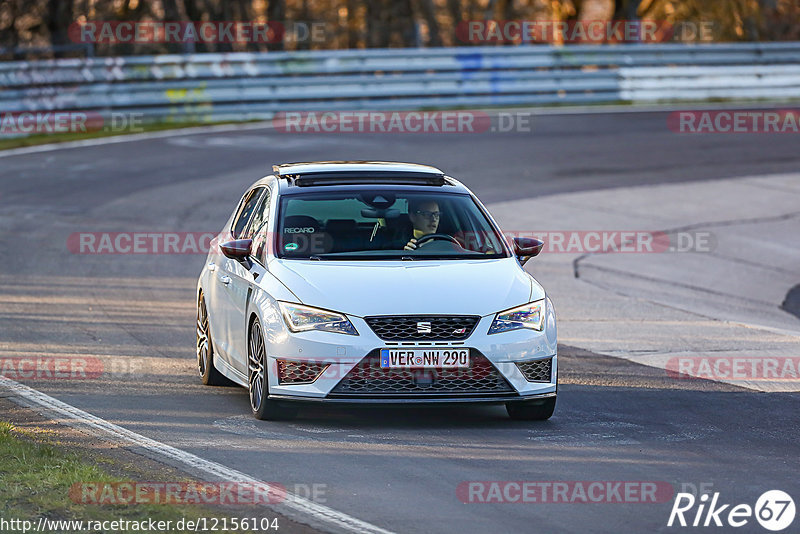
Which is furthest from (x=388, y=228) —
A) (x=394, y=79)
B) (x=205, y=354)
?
(x=394, y=79)

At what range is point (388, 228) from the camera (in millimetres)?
9258

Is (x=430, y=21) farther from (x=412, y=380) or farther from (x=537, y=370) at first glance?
(x=412, y=380)

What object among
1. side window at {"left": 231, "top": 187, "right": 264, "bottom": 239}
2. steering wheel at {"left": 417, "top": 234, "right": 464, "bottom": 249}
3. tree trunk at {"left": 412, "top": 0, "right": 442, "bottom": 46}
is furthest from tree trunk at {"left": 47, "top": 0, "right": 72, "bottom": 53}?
steering wheel at {"left": 417, "top": 234, "right": 464, "bottom": 249}

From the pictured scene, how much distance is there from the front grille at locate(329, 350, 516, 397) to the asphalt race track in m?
0.27

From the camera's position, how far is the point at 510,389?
328 inches

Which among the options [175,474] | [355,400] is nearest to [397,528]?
[175,474]

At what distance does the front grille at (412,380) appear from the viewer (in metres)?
8.13

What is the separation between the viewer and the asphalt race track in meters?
7.00

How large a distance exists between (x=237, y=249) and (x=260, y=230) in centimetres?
39

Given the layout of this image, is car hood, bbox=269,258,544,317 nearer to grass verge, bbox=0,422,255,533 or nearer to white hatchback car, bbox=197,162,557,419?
white hatchback car, bbox=197,162,557,419

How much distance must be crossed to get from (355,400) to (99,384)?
2372 mm

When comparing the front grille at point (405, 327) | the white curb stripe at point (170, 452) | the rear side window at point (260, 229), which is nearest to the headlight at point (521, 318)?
the front grille at point (405, 327)

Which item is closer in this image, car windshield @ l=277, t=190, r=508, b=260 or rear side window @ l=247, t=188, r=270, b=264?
car windshield @ l=277, t=190, r=508, b=260

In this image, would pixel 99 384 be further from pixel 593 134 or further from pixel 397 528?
pixel 593 134
